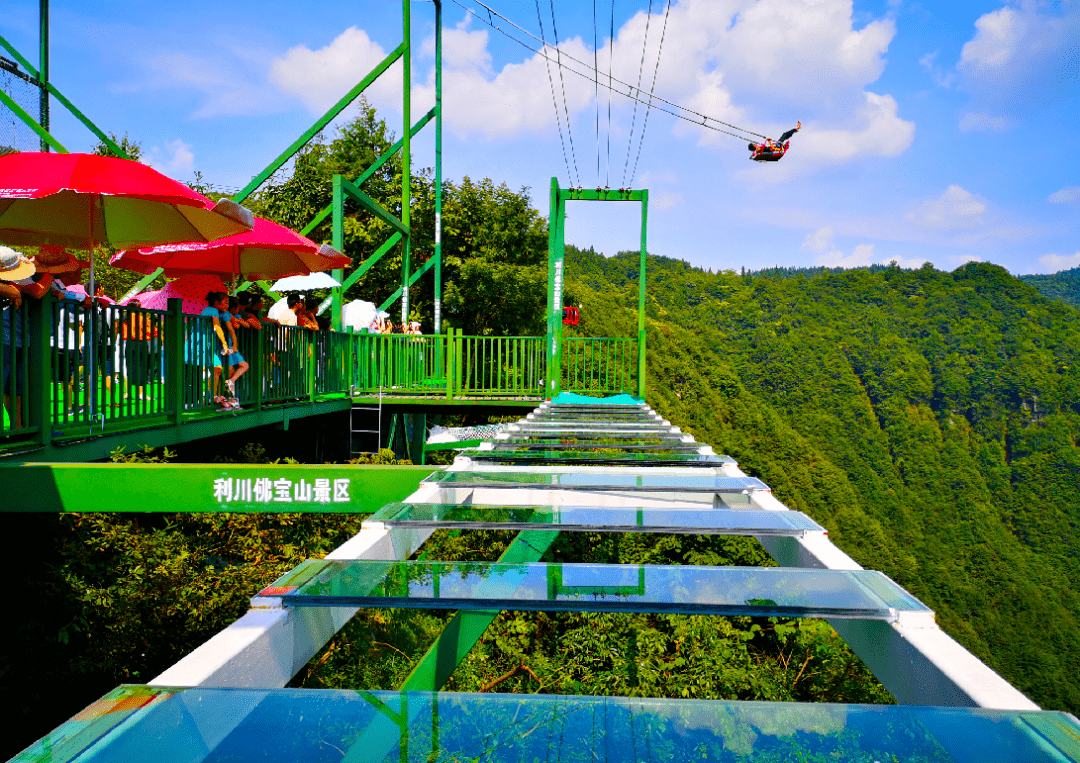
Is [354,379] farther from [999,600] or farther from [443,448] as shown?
[999,600]

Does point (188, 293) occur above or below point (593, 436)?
above

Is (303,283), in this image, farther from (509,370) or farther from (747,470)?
(747,470)

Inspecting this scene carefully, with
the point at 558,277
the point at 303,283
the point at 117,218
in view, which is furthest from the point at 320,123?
the point at 117,218

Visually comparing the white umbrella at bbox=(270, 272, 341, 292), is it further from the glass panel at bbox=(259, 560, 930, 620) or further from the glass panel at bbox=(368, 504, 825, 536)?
the glass panel at bbox=(259, 560, 930, 620)

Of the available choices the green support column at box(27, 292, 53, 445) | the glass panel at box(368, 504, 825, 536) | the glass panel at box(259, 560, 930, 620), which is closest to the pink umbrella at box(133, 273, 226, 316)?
the green support column at box(27, 292, 53, 445)

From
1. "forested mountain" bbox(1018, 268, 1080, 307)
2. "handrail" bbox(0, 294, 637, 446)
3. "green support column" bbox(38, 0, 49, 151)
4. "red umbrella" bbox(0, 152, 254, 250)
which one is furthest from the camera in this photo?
"forested mountain" bbox(1018, 268, 1080, 307)

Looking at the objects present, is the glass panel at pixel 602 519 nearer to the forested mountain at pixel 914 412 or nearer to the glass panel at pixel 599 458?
the glass panel at pixel 599 458

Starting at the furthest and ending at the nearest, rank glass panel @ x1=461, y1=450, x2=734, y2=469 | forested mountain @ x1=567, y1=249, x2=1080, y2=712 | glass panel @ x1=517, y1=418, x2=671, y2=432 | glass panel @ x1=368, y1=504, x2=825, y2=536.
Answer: forested mountain @ x1=567, y1=249, x2=1080, y2=712 < glass panel @ x1=517, y1=418, x2=671, y2=432 < glass panel @ x1=461, y1=450, x2=734, y2=469 < glass panel @ x1=368, y1=504, x2=825, y2=536
